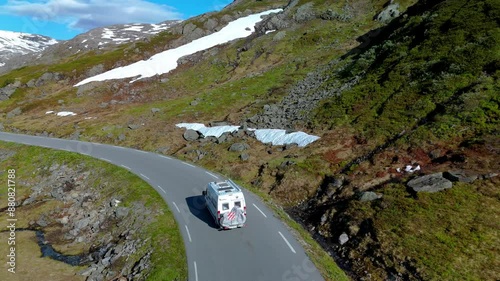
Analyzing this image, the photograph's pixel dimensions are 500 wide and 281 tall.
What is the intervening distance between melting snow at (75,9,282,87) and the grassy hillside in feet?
21.0

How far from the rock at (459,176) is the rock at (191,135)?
32.2m

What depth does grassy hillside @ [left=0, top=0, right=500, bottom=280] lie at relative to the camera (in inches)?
793

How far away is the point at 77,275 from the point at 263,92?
4227 cm

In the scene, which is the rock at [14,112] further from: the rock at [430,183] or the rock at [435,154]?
the rock at [435,154]

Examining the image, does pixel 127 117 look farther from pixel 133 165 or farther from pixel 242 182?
pixel 242 182

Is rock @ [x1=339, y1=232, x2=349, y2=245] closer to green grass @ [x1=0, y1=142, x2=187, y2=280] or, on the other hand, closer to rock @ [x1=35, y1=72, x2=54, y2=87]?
green grass @ [x1=0, y1=142, x2=187, y2=280]

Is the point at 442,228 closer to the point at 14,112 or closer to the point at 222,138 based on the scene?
the point at 222,138

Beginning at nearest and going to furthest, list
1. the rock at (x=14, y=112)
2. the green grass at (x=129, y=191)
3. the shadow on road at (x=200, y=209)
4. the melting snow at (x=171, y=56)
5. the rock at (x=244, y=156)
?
1. the green grass at (x=129, y=191)
2. the shadow on road at (x=200, y=209)
3. the rock at (x=244, y=156)
4. the rock at (x=14, y=112)
5. the melting snow at (x=171, y=56)

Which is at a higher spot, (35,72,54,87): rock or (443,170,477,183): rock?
(35,72,54,87): rock

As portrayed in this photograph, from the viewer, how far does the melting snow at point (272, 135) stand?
37.6 meters

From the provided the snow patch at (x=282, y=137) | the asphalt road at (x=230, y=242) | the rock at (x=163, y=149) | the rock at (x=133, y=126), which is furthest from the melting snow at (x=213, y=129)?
the rock at (x=133, y=126)

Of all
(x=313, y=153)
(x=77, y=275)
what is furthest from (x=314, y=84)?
(x=77, y=275)

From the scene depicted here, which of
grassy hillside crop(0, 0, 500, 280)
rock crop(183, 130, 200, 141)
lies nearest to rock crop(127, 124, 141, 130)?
grassy hillside crop(0, 0, 500, 280)

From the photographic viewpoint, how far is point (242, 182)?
33.7m
